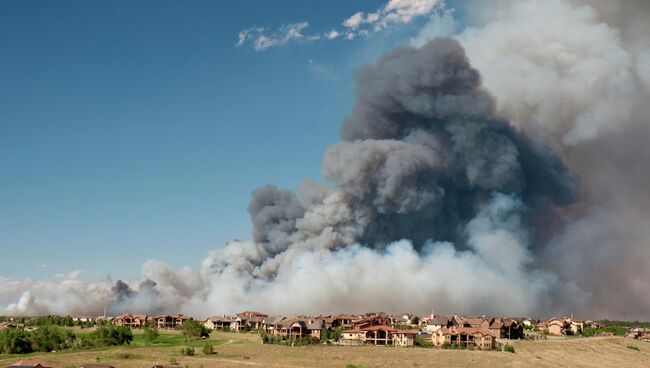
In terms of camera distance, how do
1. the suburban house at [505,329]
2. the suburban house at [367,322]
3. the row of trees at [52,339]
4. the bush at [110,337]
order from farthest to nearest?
the suburban house at [505,329] → the suburban house at [367,322] → the bush at [110,337] → the row of trees at [52,339]

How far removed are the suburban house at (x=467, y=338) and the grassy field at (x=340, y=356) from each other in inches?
159

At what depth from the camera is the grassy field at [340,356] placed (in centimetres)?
7112

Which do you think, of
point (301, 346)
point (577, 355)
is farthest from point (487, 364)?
point (301, 346)

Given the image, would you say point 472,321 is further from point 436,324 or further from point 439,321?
point 436,324

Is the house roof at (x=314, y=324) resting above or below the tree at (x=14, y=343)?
above

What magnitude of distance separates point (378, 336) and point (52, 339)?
41.1 meters

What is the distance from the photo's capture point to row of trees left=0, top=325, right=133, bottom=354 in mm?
85375

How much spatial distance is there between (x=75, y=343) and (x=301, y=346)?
2883cm

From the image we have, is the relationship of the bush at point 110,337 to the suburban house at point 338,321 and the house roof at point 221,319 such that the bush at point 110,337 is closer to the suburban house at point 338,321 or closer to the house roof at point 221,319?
the suburban house at point 338,321

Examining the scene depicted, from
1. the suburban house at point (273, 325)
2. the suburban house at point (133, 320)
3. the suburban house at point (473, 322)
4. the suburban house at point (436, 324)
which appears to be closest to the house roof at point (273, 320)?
the suburban house at point (273, 325)

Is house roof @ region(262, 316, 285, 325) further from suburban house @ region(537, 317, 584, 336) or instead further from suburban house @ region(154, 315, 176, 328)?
suburban house @ region(537, 317, 584, 336)

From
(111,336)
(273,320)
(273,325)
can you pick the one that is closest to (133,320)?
(273,320)

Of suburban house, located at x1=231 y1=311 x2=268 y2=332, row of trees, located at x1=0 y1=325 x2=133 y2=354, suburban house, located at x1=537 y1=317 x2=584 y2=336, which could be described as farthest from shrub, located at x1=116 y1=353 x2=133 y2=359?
suburban house, located at x1=537 y1=317 x2=584 y2=336

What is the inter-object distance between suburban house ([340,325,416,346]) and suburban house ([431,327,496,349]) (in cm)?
362
